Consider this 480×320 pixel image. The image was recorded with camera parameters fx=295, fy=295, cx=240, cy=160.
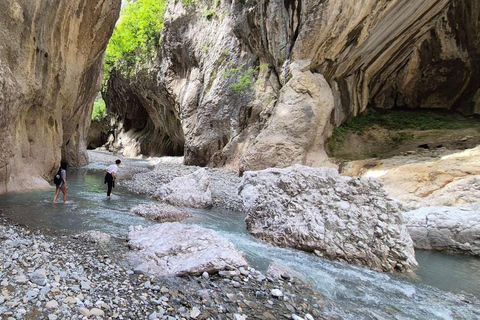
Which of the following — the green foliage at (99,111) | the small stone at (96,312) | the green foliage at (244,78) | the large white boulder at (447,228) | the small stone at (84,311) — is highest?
the green foliage at (244,78)

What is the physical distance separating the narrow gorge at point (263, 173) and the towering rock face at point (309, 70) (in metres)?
0.10

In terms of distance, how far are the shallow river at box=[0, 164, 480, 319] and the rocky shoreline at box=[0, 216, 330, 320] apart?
69 centimetres

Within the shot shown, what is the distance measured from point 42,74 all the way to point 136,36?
22400mm

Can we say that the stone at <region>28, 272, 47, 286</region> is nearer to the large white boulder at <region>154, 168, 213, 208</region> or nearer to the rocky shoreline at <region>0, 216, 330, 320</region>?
the rocky shoreline at <region>0, 216, 330, 320</region>

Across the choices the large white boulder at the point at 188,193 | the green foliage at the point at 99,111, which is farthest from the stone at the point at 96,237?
the green foliage at the point at 99,111

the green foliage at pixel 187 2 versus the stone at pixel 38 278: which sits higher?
the green foliage at pixel 187 2

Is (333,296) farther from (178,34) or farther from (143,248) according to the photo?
(178,34)

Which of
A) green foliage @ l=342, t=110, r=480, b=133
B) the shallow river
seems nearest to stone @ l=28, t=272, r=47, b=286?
the shallow river

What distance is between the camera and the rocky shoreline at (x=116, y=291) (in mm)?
3148

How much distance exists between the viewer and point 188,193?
34.3 ft

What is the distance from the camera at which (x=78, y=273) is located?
3914 millimetres

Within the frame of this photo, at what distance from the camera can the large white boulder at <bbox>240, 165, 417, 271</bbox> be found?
6078mm

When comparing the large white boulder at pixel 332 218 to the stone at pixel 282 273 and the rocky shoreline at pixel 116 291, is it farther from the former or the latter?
the rocky shoreline at pixel 116 291

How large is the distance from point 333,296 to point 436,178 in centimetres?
724
